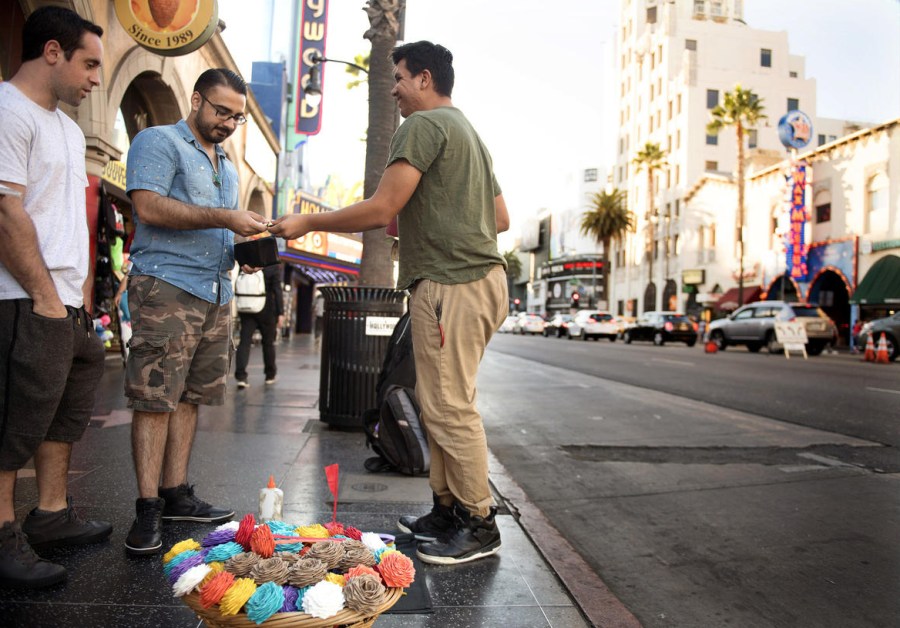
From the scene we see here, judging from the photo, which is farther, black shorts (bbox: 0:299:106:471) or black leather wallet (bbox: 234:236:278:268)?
black leather wallet (bbox: 234:236:278:268)

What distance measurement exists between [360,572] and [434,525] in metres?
1.32

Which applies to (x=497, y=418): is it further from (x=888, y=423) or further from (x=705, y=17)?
(x=705, y=17)

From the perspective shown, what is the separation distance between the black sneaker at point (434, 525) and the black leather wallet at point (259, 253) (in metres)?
1.31

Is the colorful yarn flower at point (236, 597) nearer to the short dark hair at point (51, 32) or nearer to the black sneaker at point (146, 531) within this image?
the black sneaker at point (146, 531)

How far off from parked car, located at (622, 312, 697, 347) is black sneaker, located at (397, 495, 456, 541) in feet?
90.0

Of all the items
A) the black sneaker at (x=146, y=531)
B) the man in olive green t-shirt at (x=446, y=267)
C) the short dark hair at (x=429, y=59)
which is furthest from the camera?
the short dark hair at (x=429, y=59)

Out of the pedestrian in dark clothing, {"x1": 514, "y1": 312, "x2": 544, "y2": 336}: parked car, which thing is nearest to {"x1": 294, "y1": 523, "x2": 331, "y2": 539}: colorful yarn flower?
the pedestrian in dark clothing

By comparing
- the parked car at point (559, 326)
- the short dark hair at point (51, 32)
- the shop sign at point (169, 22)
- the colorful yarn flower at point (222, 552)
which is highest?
the shop sign at point (169, 22)

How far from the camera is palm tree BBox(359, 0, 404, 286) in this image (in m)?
7.24

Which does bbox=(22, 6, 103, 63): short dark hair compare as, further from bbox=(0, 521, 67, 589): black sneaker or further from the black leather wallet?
bbox=(0, 521, 67, 589): black sneaker

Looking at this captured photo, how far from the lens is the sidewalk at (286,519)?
2338 mm

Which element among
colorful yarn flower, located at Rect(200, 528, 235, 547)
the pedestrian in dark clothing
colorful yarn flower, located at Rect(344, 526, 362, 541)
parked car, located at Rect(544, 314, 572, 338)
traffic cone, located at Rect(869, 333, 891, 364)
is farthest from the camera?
parked car, located at Rect(544, 314, 572, 338)

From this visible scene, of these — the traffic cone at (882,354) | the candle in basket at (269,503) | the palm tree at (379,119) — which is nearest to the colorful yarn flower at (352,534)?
the candle in basket at (269,503)

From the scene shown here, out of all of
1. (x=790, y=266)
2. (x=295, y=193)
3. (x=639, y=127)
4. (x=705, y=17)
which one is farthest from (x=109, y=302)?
(x=705, y=17)
